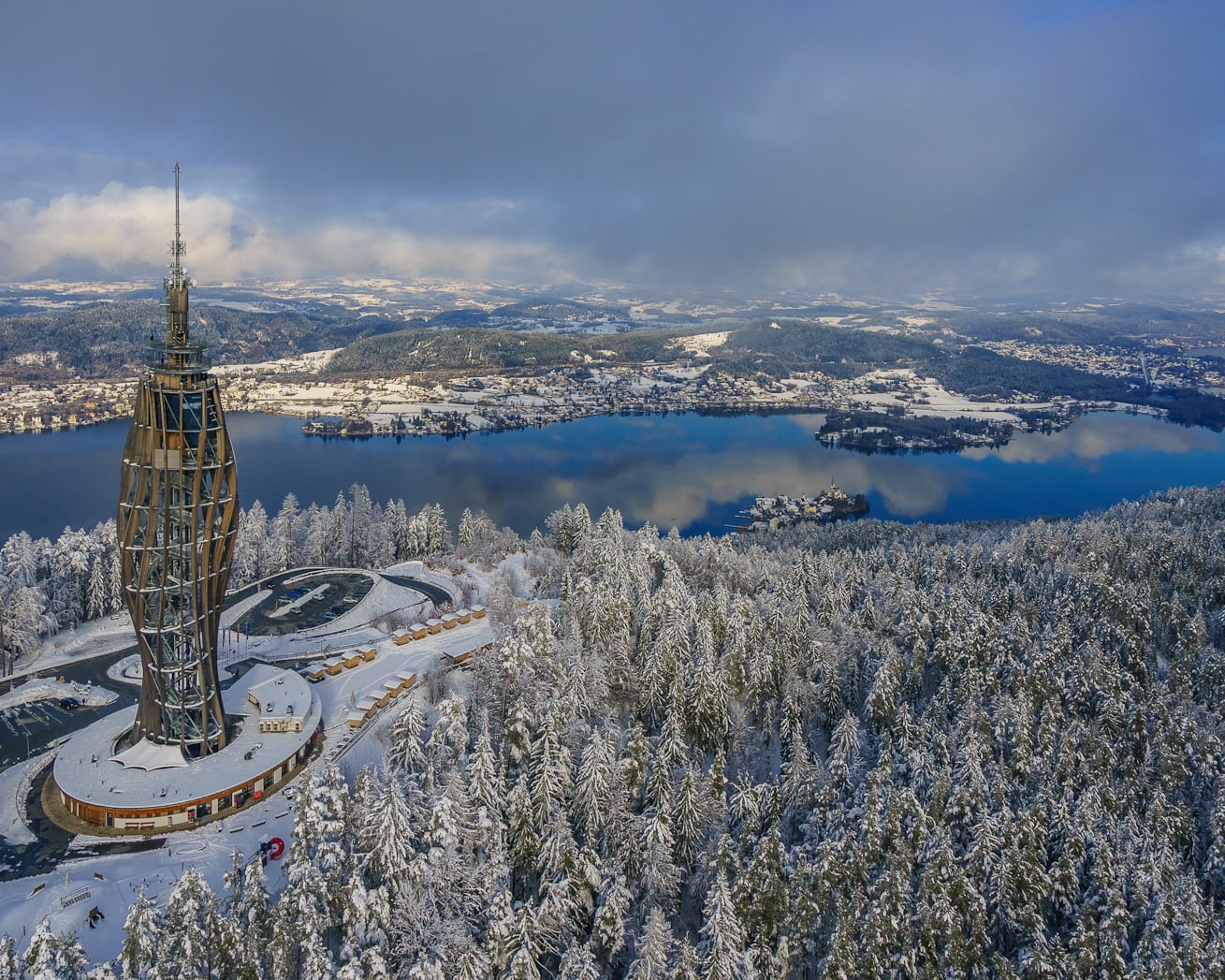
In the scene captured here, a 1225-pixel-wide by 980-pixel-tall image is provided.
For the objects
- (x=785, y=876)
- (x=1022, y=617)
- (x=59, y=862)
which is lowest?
(x=59, y=862)

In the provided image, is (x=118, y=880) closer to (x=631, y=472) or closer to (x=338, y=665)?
(x=338, y=665)

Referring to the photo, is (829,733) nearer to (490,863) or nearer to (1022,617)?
(1022,617)

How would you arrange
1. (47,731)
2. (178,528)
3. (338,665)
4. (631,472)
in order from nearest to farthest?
(178,528) → (47,731) → (338,665) → (631,472)

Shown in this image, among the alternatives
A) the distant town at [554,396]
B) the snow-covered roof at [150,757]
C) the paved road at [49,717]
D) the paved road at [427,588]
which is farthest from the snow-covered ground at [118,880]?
the distant town at [554,396]

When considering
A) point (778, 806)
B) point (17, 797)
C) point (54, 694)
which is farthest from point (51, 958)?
point (54, 694)

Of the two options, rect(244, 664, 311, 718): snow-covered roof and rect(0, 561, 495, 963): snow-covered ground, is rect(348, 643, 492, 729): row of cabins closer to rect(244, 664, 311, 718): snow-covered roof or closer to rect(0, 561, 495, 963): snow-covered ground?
rect(0, 561, 495, 963): snow-covered ground

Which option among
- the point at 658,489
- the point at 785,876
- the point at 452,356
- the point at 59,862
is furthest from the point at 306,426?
the point at 785,876

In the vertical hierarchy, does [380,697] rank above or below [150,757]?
below
